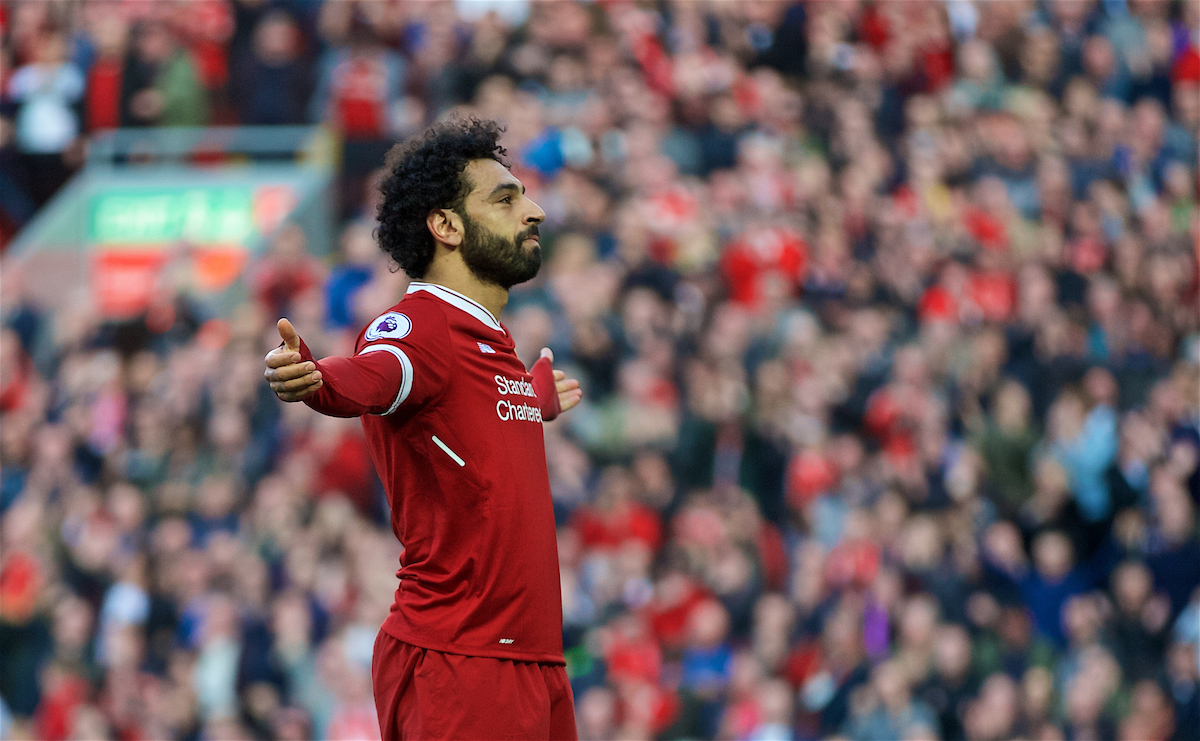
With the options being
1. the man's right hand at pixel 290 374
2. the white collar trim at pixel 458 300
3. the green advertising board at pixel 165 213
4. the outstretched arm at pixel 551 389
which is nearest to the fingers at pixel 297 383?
the man's right hand at pixel 290 374

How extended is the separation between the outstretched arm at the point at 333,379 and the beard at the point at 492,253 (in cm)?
43

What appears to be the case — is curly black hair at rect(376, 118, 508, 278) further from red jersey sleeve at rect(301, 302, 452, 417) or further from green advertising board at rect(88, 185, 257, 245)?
green advertising board at rect(88, 185, 257, 245)

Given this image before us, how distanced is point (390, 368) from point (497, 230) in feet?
1.75

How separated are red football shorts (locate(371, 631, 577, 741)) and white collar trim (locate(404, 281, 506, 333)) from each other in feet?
2.63

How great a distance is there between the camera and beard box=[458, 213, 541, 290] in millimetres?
3293

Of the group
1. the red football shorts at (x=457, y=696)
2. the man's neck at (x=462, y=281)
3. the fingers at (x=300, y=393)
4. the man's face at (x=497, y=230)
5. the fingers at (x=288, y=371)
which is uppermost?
the man's face at (x=497, y=230)

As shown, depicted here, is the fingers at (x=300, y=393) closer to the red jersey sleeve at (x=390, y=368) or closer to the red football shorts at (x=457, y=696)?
the red jersey sleeve at (x=390, y=368)

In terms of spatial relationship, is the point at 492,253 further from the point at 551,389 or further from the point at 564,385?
the point at 564,385

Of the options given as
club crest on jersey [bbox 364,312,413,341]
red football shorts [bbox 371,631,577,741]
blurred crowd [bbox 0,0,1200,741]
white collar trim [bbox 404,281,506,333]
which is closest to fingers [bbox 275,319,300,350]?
club crest on jersey [bbox 364,312,413,341]

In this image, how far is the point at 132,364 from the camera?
31.6 feet

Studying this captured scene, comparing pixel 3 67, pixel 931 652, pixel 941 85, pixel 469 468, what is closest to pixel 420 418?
pixel 469 468

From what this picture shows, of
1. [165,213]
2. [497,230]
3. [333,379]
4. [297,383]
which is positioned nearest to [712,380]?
[165,213]

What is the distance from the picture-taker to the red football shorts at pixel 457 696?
304 cm

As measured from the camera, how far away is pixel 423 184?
3.34 metres
